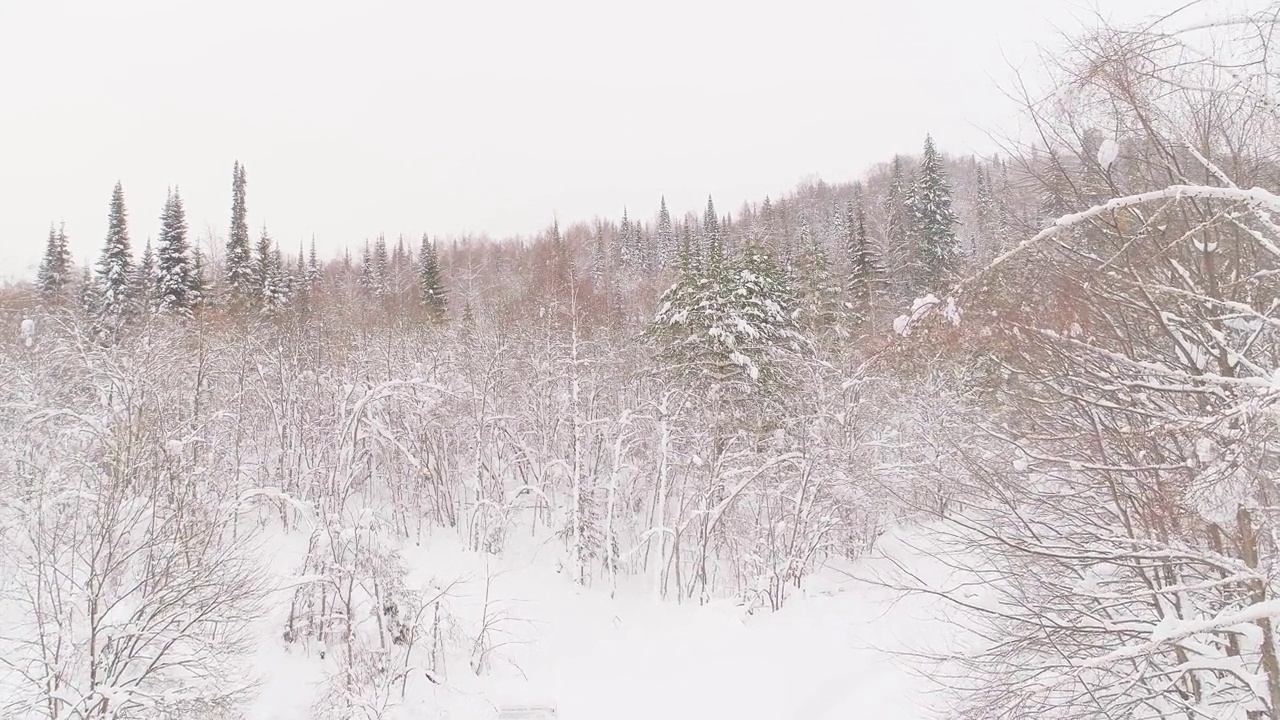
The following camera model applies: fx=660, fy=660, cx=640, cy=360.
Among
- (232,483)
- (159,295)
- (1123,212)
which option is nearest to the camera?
(1123,212)

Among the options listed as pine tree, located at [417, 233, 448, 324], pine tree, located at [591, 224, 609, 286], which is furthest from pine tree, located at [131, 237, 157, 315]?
pine tree, located at [591, 224, 609, 286]

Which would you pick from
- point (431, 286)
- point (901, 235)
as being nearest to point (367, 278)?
point (431, 286)

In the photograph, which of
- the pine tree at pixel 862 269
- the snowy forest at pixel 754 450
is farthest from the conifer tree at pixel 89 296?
the pine tree at pixel 862 269

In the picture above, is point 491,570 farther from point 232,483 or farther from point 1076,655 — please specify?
point 1076,655

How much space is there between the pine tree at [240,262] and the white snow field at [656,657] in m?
21.5

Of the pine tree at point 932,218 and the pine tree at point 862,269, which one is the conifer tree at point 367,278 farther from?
the pine tree at point 932,218

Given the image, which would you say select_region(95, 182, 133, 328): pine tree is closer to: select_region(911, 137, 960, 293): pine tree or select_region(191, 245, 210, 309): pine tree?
select_region(191, 245, 210, 309): pine tree

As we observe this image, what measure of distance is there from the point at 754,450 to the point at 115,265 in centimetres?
3311

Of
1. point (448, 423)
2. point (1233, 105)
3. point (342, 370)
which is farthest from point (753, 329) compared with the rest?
point (1233, 105)

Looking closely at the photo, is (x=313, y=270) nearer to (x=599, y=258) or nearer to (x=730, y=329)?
(x=599, y=258)

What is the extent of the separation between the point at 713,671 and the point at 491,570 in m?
6.27

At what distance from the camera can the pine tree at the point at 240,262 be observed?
3294 centimetres

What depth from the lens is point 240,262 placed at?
35.4 m

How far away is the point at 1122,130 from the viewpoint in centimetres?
484
